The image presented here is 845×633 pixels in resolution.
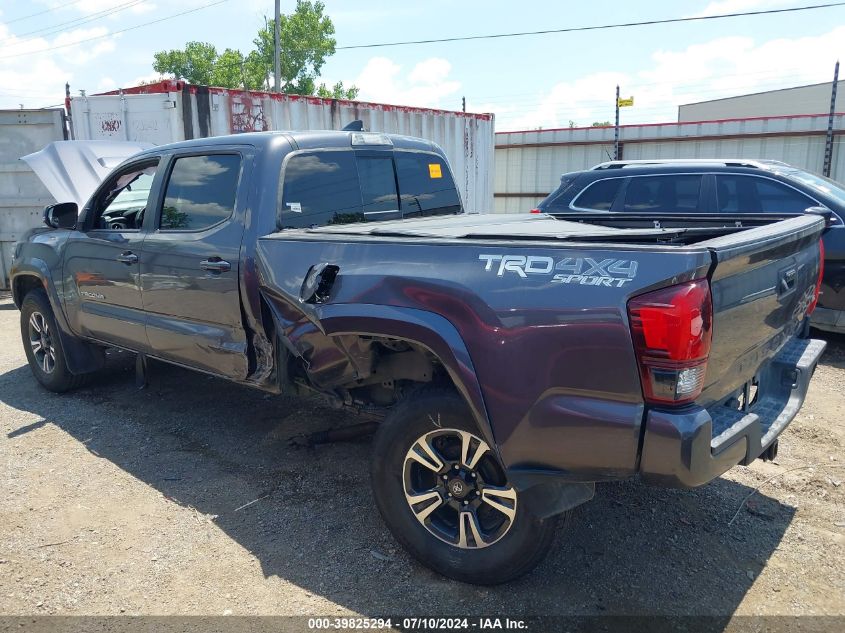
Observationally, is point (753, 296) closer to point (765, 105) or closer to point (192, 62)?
point (765, 105)

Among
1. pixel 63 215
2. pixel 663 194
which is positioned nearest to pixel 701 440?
pixel 63 215

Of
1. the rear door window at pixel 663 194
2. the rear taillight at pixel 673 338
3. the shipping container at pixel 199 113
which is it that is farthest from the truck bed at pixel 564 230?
the shipping container at pixel 199 113

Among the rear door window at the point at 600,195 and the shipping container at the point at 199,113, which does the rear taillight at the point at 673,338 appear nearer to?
the rear door window at the point at 600,195

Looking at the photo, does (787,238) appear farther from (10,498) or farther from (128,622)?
(10,498)

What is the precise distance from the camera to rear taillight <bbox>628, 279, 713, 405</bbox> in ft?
7.44

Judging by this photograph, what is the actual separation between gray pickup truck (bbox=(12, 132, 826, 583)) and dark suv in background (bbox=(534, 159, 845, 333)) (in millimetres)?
2957

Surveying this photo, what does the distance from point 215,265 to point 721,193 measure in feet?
16.5

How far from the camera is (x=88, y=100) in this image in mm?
9836

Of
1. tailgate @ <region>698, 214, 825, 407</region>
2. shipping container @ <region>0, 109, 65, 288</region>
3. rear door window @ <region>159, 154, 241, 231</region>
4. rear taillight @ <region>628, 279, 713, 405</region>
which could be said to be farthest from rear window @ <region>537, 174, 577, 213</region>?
shipping container @ <region>0, 109, 65, 288</region>

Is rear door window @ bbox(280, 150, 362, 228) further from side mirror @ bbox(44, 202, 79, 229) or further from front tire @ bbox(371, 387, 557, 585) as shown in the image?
side mirror @ bbox(44, 202, 79, 229)

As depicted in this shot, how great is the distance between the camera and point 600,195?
7.21 m

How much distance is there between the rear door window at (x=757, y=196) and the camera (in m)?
6.31

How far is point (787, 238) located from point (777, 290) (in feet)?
0.74

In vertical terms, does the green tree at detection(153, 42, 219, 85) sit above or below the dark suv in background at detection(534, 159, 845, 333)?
above
